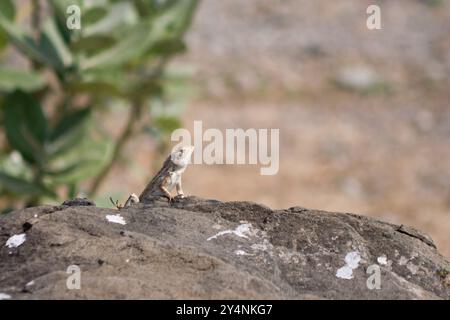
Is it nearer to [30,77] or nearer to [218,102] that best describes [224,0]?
[218,102]

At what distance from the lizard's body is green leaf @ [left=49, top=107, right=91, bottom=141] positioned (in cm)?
188

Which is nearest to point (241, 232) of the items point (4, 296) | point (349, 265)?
point (349, 265)

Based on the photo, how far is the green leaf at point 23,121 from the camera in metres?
6.02

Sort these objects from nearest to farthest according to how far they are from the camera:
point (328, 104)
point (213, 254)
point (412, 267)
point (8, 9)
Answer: point (213, 254)
point (412, 267)
point (8, 9)
point (328, 104)

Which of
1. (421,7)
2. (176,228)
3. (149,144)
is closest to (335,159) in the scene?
(149,144)

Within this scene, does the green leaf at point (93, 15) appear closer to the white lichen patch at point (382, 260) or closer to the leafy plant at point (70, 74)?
the leafy plant at point (70, 74)

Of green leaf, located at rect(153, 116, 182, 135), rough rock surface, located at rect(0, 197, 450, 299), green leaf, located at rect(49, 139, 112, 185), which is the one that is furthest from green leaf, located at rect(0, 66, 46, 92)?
rough rock surface, located at rect(0, 197, 450, 299)

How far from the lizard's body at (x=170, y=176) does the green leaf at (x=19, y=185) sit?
1.66m

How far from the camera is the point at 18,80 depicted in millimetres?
6273

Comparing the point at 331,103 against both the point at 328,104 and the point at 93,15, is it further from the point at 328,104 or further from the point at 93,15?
the point at 93,15

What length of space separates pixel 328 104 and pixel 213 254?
11.2 meters

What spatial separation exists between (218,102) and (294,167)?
243 centimetres

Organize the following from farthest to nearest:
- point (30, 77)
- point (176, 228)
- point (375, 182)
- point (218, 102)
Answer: point (218, 102) → point (375, 182) → point (30, 77) → point (176, 228)
